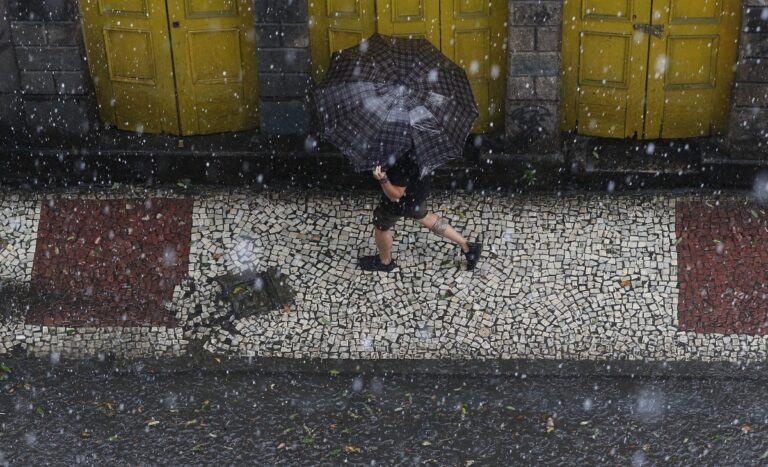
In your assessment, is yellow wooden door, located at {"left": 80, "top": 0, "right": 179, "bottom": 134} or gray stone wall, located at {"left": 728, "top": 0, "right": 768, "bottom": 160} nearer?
gray stone wall, located at {"left": 728, "top": 0, "right": 768, "bottom": 160}

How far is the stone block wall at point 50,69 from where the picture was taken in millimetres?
8984

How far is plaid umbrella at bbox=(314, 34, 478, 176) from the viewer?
25.3ft

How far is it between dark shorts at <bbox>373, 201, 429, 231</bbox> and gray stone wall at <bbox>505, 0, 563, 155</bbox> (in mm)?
1403

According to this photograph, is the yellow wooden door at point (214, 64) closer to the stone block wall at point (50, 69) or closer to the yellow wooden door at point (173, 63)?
the yellow wooden door at point (173, 63)

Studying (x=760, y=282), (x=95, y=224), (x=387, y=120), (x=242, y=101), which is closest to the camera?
(x=387, y=120)

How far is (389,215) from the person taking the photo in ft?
27.0

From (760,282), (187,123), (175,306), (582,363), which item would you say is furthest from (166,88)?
(760,282)

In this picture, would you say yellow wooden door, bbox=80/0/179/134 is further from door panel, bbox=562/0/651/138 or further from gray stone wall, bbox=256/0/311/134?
door panel, bbox=562/0/651/138

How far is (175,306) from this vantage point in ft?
27.5

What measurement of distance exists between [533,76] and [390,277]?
1972 millimetres

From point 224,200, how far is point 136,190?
0.77 m

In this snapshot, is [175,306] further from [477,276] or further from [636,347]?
[636,347]

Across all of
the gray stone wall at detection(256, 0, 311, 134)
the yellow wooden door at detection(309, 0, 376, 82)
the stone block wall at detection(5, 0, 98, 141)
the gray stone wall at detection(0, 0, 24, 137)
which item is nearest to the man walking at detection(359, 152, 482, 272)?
the gray stone wall at detection(256, 0, 311, 134)

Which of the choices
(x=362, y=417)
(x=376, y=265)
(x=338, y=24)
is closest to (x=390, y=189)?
(x=376, y=265)
